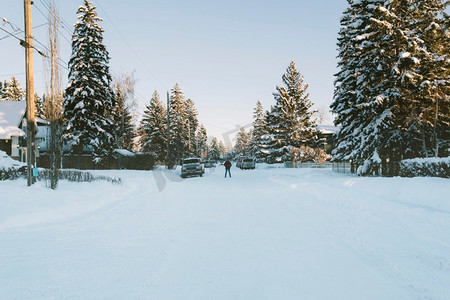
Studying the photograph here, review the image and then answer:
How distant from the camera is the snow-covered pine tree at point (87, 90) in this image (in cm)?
3138

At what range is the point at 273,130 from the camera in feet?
163

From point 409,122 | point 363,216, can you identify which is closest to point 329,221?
point 363,216

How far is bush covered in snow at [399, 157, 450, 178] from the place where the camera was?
1397 centimetres

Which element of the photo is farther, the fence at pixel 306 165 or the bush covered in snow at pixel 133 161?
the fence at pixel 306 165

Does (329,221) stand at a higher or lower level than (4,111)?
lower

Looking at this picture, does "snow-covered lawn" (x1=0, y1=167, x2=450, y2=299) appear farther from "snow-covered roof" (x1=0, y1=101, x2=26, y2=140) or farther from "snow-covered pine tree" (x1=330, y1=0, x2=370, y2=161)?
"snow-covered roof" (x1=0, y1=101, x2=26, y2=140)

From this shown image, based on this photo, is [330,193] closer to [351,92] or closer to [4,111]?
[351,92]

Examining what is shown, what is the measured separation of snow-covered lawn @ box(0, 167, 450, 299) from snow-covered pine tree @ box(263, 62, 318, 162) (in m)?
36.6

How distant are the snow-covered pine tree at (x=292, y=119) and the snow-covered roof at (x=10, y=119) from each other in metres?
34.4

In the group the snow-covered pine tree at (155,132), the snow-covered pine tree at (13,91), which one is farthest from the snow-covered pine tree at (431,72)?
the snow-covered pine tree at (13,91)

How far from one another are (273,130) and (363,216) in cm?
4111

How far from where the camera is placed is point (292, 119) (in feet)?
157

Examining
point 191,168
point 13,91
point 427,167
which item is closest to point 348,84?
point 427,167

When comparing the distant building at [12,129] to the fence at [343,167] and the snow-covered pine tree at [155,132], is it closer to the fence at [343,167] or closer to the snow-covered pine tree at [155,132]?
the snow-covered pine tree at [155,132]
